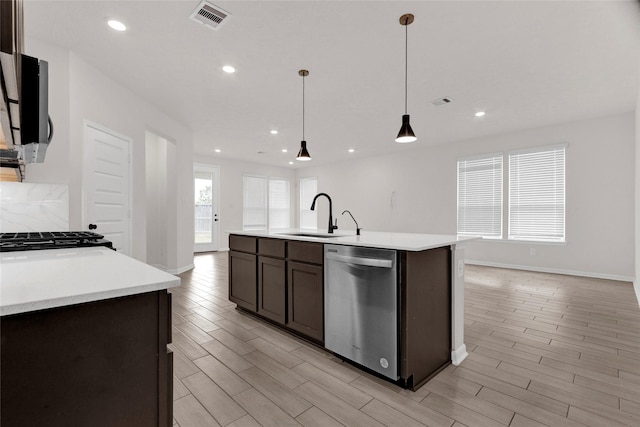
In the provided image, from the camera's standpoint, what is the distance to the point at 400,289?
177 cm

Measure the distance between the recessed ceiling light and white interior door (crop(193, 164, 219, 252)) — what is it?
5641 millimetres

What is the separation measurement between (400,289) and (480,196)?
523 cm

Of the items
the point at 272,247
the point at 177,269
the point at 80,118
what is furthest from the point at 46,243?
the point at 177,269

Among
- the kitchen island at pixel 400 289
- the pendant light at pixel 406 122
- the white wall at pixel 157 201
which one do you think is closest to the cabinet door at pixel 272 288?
the kitchen island at pixel 400 289

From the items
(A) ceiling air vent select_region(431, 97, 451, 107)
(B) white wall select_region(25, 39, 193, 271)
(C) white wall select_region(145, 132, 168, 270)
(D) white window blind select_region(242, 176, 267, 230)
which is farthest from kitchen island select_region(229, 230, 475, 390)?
(D) white window blind select_region(242, 176, 267, 230)

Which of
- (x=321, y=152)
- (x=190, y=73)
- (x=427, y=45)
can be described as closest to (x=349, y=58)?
(x=427, y=45)

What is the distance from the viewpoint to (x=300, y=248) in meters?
2.43

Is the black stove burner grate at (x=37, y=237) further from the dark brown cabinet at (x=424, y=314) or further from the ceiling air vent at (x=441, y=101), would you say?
the ceiling air vent at (x=441, y=101)

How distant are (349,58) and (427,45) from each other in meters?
0.76

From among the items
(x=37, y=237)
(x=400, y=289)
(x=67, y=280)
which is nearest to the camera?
(x=67, y=280)

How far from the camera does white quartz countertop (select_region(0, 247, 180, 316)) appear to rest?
72cm

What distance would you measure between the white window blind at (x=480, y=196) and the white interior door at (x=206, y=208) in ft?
21.2

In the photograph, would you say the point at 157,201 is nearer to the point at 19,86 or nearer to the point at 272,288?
the point at 272,288

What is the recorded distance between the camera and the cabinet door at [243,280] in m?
2.98
